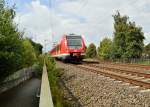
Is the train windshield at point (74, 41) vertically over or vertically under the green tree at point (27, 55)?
over

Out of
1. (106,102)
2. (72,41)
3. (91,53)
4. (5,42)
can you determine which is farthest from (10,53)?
(91,53)

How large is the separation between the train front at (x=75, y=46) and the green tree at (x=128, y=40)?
14.1m

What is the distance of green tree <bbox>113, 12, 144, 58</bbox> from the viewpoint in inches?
1987

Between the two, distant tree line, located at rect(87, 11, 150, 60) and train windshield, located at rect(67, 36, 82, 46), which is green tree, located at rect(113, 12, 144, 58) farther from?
train windshield, located at rect(67, 36, 82, 46)

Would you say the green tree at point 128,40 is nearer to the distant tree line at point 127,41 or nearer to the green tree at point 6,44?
the distant tree line at point 127,41

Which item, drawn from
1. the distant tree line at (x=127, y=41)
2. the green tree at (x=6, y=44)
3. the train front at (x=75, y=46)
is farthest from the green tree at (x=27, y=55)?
the distant tree line at (x=127, y=41)

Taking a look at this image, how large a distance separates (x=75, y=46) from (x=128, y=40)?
1583 cm

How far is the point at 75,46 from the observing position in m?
Result: 37.9

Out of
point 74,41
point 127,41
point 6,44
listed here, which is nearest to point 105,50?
point 127,41

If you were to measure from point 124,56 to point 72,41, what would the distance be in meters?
15.0

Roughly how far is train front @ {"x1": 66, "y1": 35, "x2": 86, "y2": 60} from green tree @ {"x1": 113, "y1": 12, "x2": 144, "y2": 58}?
14.1 m

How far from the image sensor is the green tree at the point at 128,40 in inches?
1987

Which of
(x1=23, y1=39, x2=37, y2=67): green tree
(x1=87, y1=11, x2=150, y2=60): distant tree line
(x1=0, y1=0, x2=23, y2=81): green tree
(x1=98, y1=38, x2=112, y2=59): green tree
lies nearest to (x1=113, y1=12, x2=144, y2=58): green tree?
(x1=87, y1=11, x2=150, y2=60): distant tree line

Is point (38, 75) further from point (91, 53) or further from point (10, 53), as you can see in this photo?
point (91, 53)
